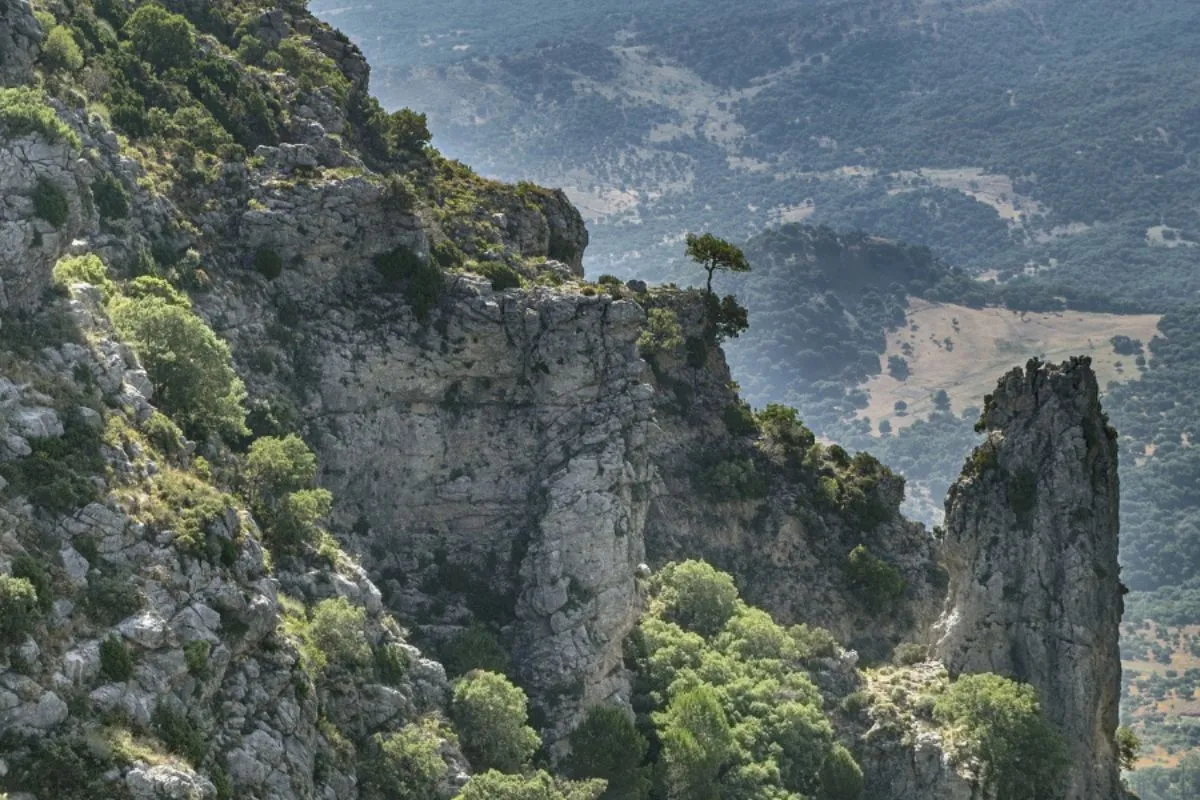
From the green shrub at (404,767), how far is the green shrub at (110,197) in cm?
2765

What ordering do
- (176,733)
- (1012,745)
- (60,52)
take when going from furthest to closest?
(1012,745), (60,52), (176,733)

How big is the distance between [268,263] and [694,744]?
104 ft

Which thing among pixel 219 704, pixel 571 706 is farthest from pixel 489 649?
pixel 219 704

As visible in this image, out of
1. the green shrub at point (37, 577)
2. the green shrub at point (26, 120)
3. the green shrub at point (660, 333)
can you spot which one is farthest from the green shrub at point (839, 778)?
the green shrub at point (26, 120)

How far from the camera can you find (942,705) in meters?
86.1

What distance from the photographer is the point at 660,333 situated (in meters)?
104

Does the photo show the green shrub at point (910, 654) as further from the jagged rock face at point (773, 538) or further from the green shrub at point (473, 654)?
the green shrub at point (473, 654)

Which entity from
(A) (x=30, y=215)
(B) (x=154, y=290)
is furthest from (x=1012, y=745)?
(A) (x=30, y=215)

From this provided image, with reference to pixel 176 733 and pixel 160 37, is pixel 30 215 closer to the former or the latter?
pixel 176 733

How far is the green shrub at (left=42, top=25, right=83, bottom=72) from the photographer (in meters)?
77.9

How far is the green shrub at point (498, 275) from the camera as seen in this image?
88562mm

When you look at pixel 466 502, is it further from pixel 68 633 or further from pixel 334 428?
pixel 68 633

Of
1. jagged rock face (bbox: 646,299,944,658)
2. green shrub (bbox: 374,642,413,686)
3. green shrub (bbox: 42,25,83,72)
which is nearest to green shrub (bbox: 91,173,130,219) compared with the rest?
green shrub (bbox: 42,25,83,72)

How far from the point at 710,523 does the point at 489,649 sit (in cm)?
2536
